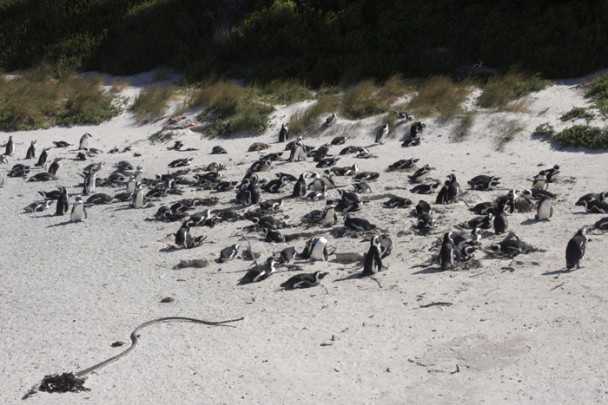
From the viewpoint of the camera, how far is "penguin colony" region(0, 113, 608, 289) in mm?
12883

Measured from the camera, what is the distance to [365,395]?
30.1ft

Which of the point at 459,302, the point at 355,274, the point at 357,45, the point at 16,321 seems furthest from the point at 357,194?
the point at 357,45

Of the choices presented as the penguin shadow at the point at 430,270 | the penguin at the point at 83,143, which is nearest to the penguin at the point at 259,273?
the penguin shadow at the point at 430,270

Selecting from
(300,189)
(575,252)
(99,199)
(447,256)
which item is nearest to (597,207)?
(575,252)

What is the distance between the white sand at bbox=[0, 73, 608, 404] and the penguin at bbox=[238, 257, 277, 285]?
0.36ft

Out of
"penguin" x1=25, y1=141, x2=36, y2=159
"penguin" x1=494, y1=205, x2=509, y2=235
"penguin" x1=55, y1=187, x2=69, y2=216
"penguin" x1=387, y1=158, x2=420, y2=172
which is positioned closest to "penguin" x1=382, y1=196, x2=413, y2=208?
"penguin" x1=494, y1=205, x2=509, y2=235

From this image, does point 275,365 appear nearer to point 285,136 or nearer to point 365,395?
point 365,395

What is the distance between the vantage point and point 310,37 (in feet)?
88.7

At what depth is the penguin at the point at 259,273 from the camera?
41.3ft

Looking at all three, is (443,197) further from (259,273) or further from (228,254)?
(259,273)

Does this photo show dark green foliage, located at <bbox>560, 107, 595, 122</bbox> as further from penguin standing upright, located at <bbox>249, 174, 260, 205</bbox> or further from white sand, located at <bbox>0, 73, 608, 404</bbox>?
penguin standing upright, located at <bbox>249, 174, 260, 205</bbox>

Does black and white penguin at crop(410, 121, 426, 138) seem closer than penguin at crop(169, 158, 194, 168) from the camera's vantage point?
Yes

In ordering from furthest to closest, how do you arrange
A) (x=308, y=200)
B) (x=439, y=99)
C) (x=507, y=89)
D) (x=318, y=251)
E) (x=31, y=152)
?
(x=31, y=152)
(x=439, y=99)
(x=507, y=89)
(x=308, y=200)
(x=318, y=251)

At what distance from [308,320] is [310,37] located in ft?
56.0
